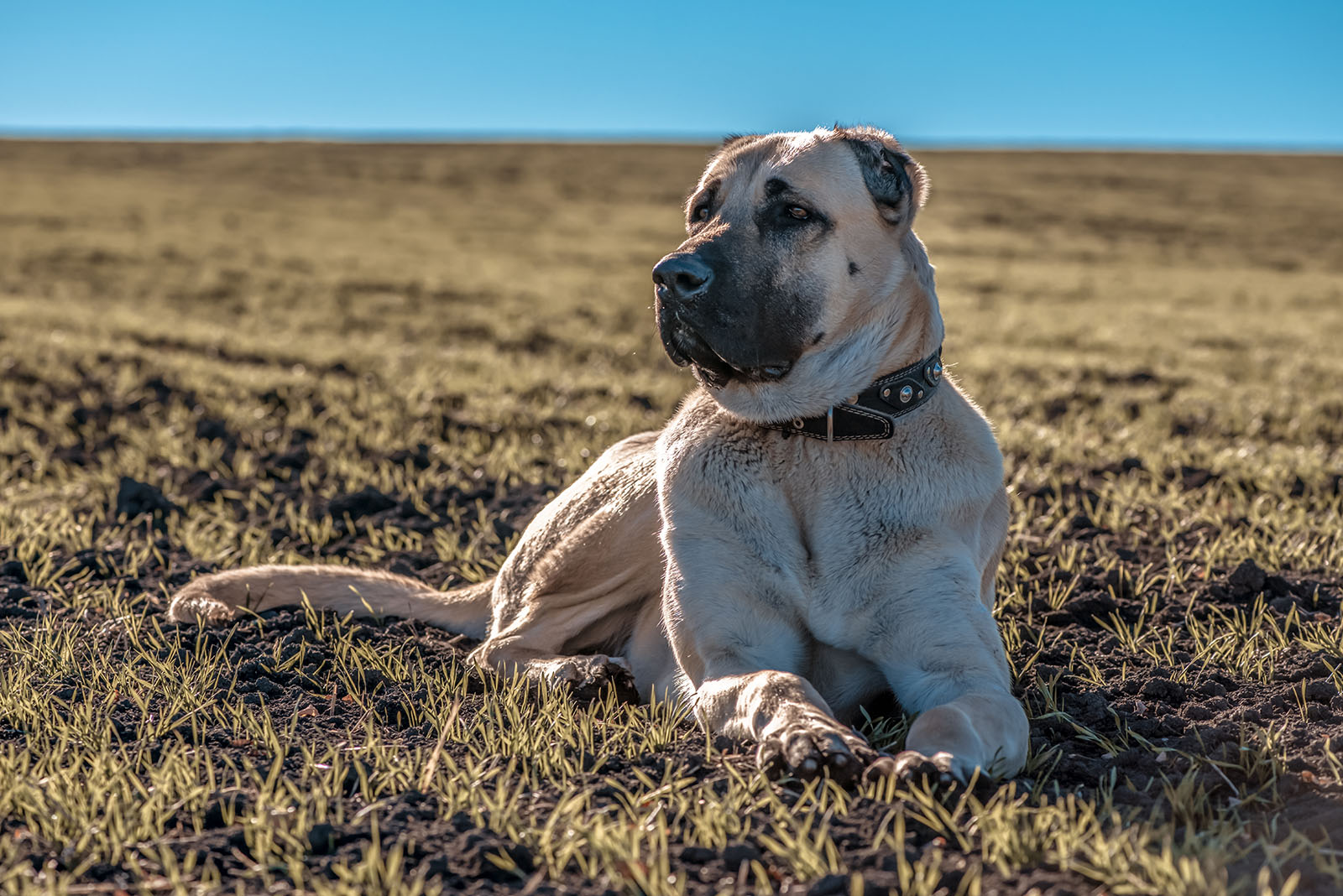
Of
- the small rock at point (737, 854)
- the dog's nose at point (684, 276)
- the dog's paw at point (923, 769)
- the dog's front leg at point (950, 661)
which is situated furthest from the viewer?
the dog's nose at point (684, 276)

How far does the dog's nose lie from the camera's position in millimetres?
3400

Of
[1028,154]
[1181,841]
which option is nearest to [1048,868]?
[1181,841]

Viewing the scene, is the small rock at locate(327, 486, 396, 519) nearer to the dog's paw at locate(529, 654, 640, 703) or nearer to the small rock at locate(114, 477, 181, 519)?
the small rock at locate(114, 477, 181, 519)

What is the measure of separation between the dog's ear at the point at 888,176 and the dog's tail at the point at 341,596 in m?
2.10

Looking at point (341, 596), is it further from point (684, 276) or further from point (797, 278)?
point (797, 278)

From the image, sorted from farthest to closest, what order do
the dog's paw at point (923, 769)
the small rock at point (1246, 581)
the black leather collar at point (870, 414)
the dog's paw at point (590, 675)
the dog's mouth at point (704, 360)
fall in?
the small rock at point (1246, 581)
the dog's paw at point (590, 675)
the black leather collar at point (870, 414)
the dog's mouth at point (704, 360)
the dog's paw at point (923, 769)

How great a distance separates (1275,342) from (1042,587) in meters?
12.1

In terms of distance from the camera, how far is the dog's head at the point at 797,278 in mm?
3486

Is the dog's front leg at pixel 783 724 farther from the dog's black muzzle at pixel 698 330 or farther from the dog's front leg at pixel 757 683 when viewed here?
the dog's black muzzle at pixel 698 330

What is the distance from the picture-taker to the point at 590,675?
12.7 ft

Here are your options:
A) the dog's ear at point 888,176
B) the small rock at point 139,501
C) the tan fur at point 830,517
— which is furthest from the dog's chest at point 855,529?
the small rock at point 139,501

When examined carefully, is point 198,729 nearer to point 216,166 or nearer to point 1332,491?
point 1332,491

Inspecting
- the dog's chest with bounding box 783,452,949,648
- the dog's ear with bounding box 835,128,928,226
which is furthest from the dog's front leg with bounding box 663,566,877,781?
the dog's ear with bounding box 835,128,928,226

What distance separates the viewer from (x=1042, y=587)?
16.6 feet
